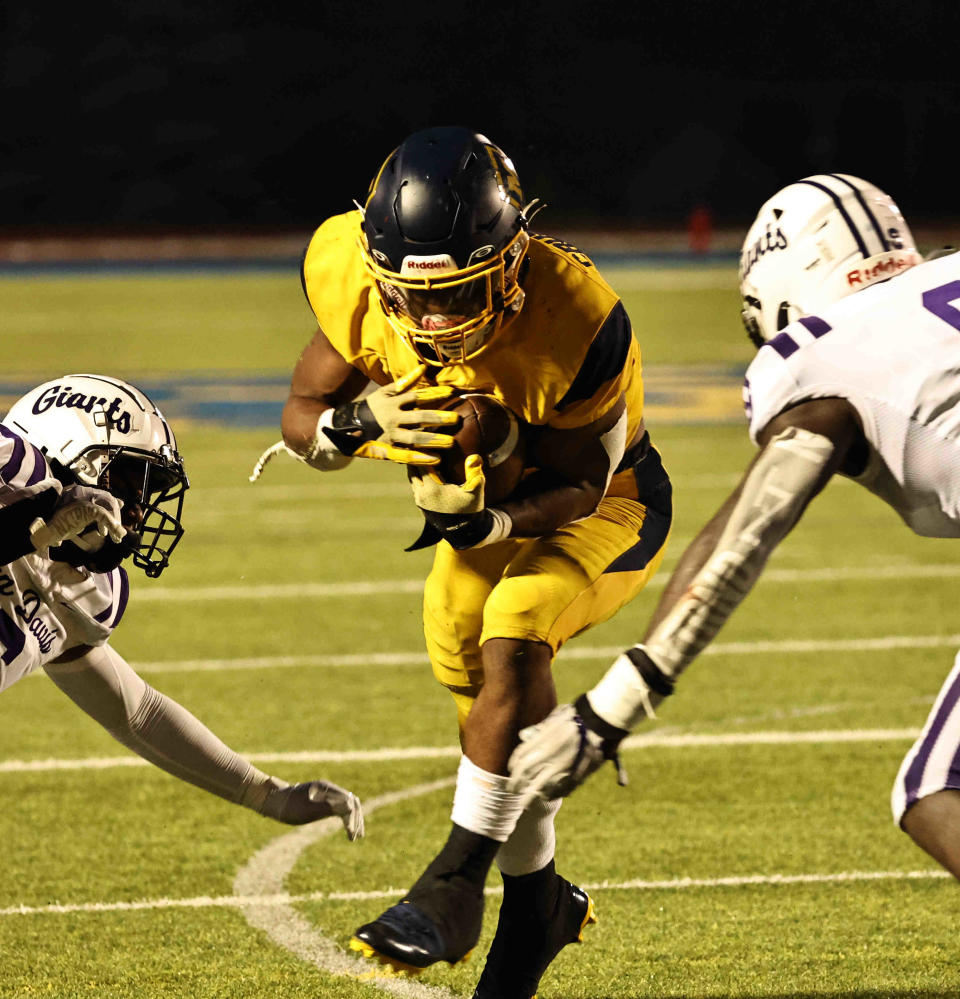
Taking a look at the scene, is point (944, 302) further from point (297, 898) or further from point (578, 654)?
point (578, 654)

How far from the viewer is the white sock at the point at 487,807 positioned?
2652 millimetres

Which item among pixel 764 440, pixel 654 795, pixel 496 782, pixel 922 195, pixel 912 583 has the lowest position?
pixel 922 195

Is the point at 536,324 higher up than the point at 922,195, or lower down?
higher up

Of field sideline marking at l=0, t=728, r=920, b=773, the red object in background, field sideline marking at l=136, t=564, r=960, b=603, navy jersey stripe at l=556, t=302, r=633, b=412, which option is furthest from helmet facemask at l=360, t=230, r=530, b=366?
the red object in background

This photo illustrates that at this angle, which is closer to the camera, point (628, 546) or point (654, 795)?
point (628, 546)

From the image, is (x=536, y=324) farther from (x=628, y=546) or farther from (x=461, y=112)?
(x=461, y=112)

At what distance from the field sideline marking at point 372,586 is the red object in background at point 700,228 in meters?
20.7

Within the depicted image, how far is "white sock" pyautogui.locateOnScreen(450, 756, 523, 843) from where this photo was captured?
8.70 feet

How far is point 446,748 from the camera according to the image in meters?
4.67

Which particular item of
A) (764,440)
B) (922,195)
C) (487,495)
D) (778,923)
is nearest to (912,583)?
(778,923)

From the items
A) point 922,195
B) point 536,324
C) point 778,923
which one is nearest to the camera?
point 536,324

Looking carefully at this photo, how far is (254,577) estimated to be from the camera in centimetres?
681

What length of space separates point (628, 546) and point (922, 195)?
27.6 m

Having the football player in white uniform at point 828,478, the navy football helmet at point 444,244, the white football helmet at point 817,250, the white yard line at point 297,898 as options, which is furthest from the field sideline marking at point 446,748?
the football player in white uniform at point 828,478
